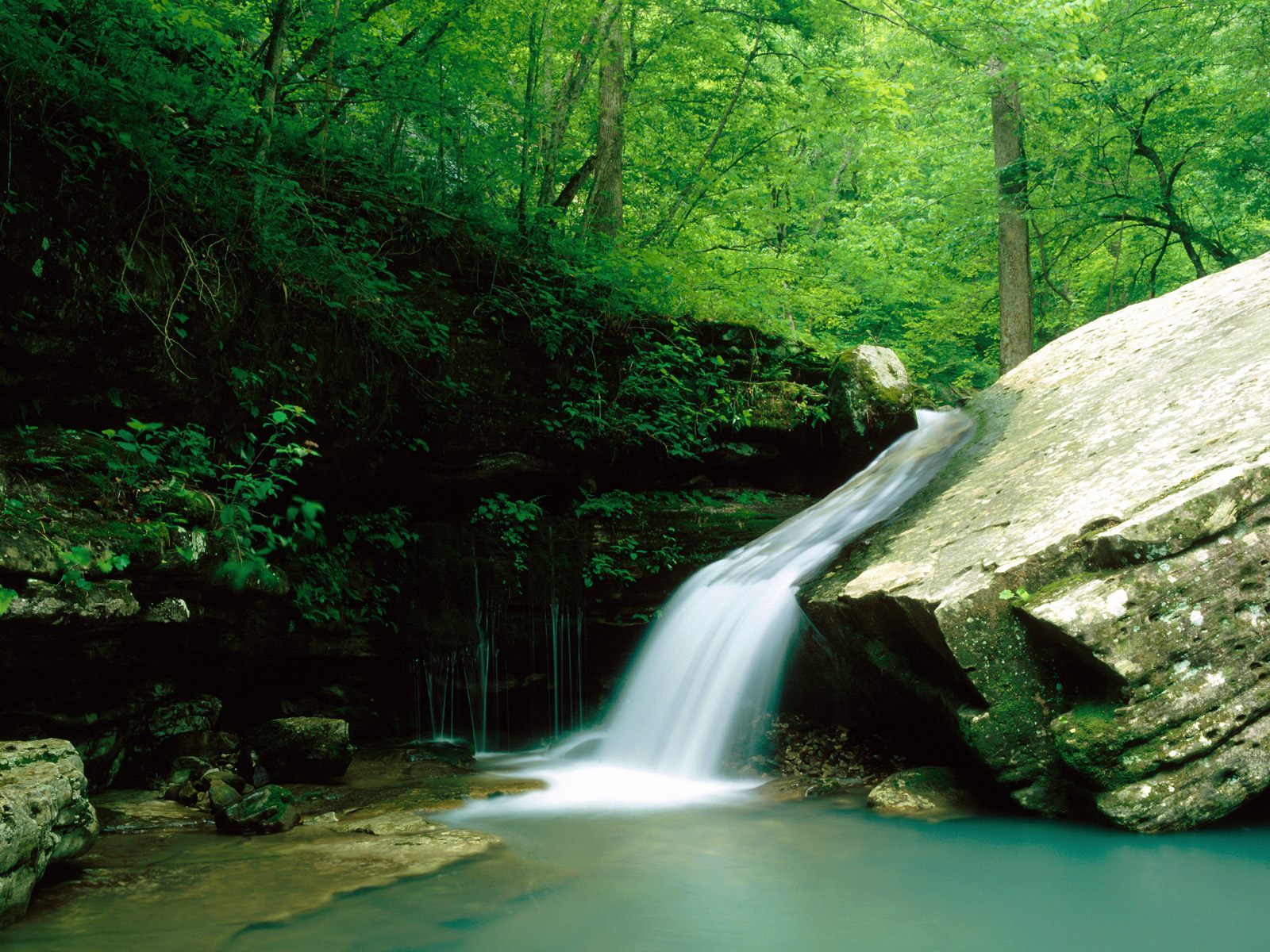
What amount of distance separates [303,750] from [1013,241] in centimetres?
1147

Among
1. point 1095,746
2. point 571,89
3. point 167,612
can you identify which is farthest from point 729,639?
point 571,89

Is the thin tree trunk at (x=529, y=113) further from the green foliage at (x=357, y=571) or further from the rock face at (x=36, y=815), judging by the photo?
the rock face at (x=36, y=815)

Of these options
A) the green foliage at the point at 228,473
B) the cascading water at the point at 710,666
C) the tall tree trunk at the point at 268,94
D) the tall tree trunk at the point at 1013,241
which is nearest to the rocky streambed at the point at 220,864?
the cascading water at the point at 710,666

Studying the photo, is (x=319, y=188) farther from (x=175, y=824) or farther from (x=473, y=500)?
(x=175, y=824)

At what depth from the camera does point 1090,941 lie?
289 cm

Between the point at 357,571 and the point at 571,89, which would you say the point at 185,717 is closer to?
the point at 357,571

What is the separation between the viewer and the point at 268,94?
19.1ft

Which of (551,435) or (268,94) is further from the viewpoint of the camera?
(551,435)

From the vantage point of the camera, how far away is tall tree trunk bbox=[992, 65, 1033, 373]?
1200 cm

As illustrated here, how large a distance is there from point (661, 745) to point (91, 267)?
4831 mm

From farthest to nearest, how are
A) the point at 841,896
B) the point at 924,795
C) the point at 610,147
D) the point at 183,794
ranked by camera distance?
1. the point at 610,147
2. the point at 183,794
3. the point at 924,795
4. the point at 841,896

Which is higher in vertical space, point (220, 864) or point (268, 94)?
point (268, 94)

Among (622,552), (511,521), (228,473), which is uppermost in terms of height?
(228,473)

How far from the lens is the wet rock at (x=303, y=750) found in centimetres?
553
